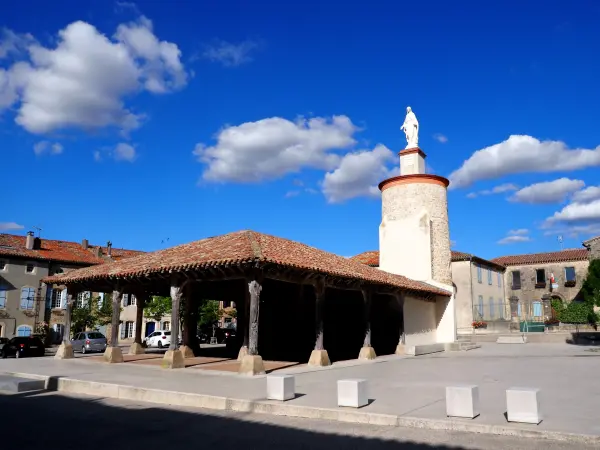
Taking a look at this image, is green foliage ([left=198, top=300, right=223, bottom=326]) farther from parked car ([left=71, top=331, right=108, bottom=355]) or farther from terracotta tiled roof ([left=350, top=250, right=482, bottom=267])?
terracotta tiled roof ([left=350, top=250, right=482, bottom=267])

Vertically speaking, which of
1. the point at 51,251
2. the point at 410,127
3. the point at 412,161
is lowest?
the point at 51,251

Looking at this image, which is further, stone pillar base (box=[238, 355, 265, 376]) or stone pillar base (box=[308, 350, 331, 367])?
stone pillar base (box=[308, 350, 331, 367])

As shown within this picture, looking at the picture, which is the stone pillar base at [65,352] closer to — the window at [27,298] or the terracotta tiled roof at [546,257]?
the window at [27,298]

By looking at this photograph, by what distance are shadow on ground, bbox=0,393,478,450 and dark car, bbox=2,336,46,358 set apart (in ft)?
53.7

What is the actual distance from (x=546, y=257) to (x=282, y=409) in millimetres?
41865

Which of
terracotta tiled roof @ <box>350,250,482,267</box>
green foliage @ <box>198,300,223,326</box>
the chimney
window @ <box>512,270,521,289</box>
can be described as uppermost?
the chimney

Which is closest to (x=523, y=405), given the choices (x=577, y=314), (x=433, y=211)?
(x=433, y=211)

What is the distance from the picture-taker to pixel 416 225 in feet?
89.8

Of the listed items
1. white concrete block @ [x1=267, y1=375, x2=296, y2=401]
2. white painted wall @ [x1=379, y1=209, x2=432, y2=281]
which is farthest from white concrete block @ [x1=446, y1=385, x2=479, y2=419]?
white painted wall @ [x1=379, y1=209, x2=432, y2=281]

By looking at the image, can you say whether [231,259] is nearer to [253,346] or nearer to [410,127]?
[253,346]

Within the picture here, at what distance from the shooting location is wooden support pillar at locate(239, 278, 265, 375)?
13219 millimetres

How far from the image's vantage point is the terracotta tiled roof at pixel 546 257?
42.4 metres

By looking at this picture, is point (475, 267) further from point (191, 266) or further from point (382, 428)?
point (382, 428)

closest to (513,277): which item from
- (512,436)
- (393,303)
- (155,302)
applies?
(393,303)
